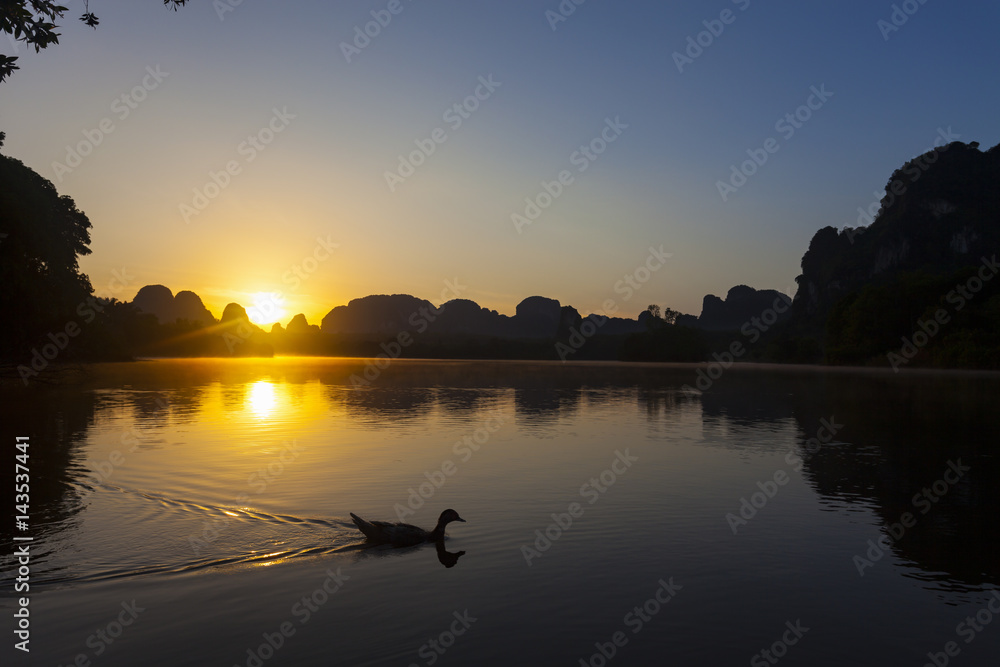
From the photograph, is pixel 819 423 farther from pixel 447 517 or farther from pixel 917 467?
pixel 447 517

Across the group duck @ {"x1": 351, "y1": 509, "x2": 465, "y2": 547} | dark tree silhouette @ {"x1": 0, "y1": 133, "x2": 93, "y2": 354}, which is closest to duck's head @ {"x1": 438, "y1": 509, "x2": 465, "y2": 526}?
duck @ {"x1": 351, "y1": 509, "x2": 465, "y2": 547}

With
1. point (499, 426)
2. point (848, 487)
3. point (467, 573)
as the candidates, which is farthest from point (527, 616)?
point (499, 426)

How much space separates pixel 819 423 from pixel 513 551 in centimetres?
2755

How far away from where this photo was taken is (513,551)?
1318 cm

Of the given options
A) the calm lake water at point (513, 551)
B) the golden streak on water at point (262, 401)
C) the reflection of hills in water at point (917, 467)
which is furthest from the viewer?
the golden streak on water at point (262, 401)

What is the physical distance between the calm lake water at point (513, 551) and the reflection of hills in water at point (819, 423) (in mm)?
163

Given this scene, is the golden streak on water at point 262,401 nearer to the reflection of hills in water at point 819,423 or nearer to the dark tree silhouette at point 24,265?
the reflection of hills in water at point 819,423

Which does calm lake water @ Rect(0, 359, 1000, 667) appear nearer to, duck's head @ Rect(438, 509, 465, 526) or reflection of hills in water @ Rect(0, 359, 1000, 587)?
reflection of hills in water @ Rect(0, 359, 1000, 587)

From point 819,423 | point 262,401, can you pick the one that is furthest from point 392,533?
point 262,401

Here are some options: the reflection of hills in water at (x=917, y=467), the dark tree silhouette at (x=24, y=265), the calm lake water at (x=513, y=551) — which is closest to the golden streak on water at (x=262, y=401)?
the calm lake water at (x=513, y=551)

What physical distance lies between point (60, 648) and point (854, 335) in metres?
154

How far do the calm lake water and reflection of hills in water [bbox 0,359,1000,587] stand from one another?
0.53 ft

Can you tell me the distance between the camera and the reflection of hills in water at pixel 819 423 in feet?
48.1

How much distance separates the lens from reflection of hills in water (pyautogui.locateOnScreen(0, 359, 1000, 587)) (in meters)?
14.6
